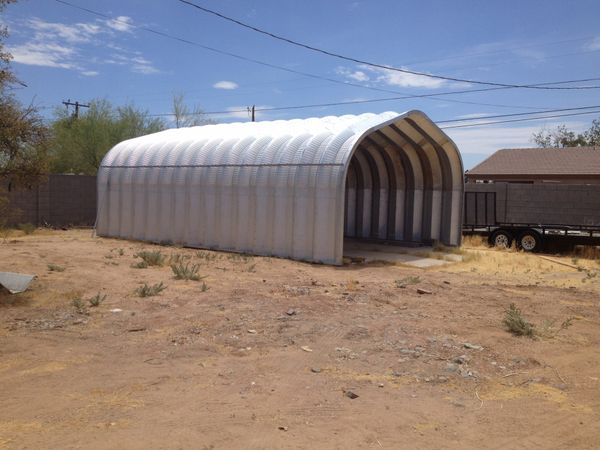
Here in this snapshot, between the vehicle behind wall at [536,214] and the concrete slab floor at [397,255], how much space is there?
3.30 m

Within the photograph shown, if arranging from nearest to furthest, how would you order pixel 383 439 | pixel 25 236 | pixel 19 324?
pixel 383 439
pixel 19 324
pixel 25 236

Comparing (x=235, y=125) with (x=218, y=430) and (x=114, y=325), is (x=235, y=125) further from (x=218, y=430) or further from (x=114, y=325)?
(x=218, y=430)

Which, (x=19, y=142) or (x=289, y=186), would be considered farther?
(x=289, y=186)

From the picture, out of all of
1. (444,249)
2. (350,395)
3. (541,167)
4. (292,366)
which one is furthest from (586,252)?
(541,167)

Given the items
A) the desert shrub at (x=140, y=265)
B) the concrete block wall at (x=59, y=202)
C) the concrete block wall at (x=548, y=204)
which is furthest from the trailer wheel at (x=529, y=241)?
the concrete block wall at (x=59, y=202)

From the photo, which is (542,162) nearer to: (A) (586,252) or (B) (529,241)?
(B) (529,241)

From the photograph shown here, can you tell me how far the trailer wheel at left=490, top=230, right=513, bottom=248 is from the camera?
74.7 feet

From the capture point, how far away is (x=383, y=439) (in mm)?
5074

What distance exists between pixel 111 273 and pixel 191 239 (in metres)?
7.77

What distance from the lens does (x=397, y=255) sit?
790 inches

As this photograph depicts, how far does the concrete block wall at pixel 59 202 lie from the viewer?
2717 centimetres

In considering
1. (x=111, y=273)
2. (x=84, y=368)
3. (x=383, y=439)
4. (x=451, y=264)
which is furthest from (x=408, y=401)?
(x=451, y=264)

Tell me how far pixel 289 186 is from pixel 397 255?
15.3 ft

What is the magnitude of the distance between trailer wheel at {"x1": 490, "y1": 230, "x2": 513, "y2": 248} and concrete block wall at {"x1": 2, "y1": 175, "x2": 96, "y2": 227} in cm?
1915
